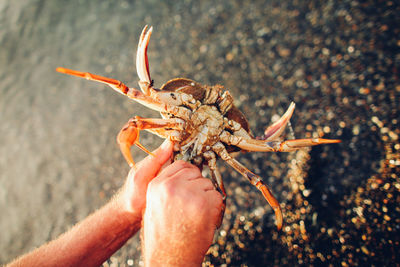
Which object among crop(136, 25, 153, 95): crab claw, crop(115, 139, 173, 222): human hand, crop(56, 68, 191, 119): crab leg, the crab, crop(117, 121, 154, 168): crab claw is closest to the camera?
crop(117, 121, 154, 168): crab claw

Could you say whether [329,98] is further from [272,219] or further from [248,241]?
[248,241]

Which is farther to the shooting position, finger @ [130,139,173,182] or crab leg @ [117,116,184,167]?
finger @ [130,139,173,182]

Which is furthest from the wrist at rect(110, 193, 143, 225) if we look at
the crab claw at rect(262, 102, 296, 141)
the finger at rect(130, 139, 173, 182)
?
the crab claw at rect(262, 102, 296, 141)

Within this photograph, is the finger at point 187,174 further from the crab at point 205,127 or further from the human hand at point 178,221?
the crab at point 205,127

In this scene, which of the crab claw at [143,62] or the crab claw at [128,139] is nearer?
the crab claw at [128,139]

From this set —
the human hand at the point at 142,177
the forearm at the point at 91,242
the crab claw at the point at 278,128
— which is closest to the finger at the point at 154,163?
the human hand at the point at 142,177

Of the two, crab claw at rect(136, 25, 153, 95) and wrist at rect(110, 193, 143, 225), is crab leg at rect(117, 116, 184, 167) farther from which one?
wrist at rect(110, 193, 143, 225)

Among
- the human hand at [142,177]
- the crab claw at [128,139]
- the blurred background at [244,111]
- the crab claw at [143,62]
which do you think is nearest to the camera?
the crab claw at [128,139]
